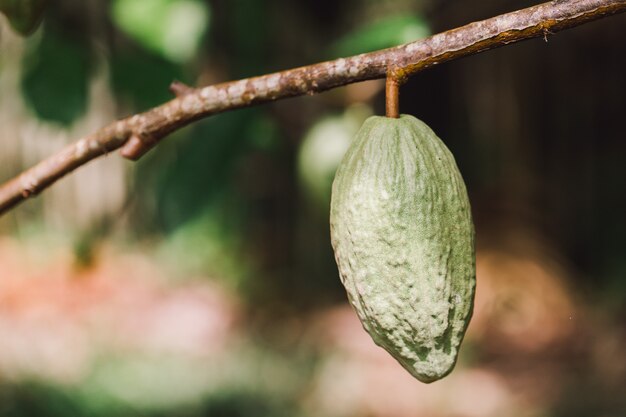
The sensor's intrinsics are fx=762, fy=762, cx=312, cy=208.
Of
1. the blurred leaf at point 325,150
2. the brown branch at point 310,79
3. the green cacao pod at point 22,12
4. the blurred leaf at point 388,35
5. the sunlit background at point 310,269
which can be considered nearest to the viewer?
the brown branch at point 310,79

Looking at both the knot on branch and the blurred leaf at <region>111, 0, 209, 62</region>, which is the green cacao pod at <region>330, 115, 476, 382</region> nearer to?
the knot on branch

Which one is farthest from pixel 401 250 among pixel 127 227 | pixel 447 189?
pixel 127 227

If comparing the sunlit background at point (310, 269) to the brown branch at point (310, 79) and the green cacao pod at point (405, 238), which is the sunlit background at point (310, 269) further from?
the green cacao pod at point (405, 238)

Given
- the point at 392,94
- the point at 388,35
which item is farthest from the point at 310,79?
the point at 388,35

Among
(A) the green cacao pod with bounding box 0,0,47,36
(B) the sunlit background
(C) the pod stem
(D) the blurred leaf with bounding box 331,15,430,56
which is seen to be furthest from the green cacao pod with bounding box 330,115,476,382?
(B) the sunlit background

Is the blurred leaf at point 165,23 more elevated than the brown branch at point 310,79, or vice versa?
the blurred leaf at point 165,23

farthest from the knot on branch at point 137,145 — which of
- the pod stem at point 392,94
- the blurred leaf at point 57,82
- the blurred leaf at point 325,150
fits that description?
the blurred leaf at point 325,150
